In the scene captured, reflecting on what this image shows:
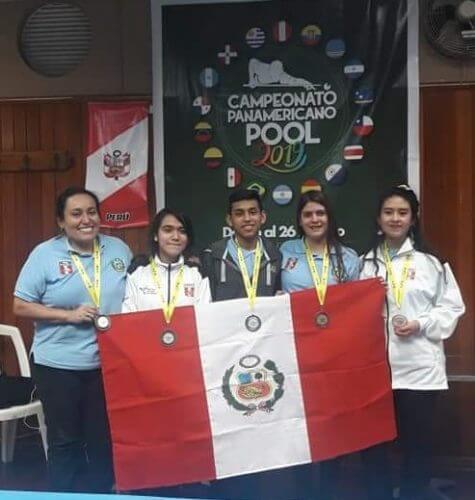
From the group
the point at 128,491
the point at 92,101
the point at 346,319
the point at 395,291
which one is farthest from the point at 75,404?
the point at 92,101

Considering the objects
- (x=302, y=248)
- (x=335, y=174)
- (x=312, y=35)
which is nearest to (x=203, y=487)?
(x=302, y=248)

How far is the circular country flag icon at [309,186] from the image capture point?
455 centimetres

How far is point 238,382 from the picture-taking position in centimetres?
342

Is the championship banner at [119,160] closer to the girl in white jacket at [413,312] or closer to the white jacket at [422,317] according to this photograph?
the girl in white jacket at [413,312]

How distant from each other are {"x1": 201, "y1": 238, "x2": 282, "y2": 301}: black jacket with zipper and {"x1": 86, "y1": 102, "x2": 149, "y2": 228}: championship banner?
50.2 inches

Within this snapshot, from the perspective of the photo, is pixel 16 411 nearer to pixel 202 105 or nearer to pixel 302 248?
pixel 302 248

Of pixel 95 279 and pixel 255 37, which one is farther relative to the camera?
pixel 255 37

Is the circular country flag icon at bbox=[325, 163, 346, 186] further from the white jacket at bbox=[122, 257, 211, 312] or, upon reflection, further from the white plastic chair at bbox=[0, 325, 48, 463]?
the white plastic chair at bbox=[0, 325, 48, 463]

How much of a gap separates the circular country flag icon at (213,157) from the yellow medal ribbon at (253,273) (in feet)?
3.71

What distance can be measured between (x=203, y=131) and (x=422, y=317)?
5.86ft

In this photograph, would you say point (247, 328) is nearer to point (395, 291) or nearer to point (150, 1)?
point (395, 291)

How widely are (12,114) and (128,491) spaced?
2431mm

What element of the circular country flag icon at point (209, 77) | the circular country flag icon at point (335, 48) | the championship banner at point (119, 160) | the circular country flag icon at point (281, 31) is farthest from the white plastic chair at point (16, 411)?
the circular country flag icon at point (335, 48)

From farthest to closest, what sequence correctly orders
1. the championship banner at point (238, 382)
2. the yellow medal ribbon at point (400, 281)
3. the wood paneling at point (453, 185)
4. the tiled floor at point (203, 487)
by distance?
the wood paneling at point (453, 185)
the tiled floor at point (203, 487)
the yellow medal ribbon at point (400, 281)
the championship banner at point (238, 382)
